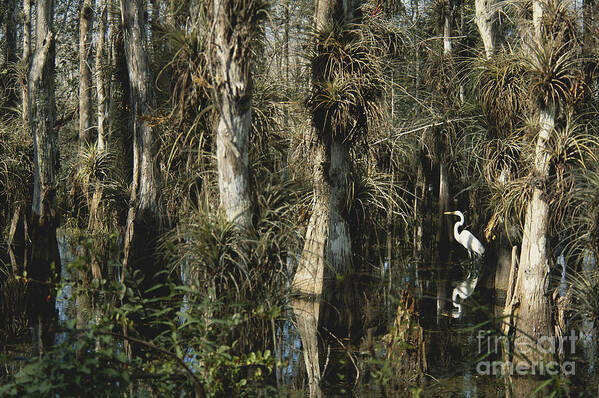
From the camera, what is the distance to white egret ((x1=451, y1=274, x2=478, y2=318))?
11361 mm

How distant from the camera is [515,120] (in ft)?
32.2

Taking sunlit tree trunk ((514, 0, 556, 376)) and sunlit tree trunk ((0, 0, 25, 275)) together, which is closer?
sunlit tree trunk ((514, 0, 556, 376))

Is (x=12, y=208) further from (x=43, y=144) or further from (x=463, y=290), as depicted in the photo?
(x=463, y=290)

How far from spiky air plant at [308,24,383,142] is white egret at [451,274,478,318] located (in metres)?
3.68

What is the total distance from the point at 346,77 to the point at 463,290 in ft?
19.0

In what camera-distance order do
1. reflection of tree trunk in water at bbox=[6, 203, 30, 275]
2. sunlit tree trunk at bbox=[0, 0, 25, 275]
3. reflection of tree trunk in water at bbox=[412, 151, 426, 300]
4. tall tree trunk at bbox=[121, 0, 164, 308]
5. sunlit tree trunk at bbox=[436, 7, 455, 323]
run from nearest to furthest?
tall tree trunk at bbox=[121, 0, 164, 308]
sunlit tree trunk at bbox=[0, 0, 25, 275]
reflection of tree trunk in water at bbox=[6, 203, 30, 275]
reflection of tree trunk in water at bbox=[412, 151, 426, 300]
sunlit tree trunk at bbox=[436, 7, 455, 323]

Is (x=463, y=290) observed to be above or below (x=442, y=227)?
below

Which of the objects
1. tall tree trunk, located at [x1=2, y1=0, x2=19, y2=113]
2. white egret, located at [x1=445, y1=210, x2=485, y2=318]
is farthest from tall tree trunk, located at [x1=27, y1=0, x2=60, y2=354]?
white egret, located at [x1=445, y1=210, x2=485, y2=318]

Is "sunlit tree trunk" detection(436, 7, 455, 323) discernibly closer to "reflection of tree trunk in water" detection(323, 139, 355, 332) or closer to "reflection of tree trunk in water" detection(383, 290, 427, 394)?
"reflection of tree trunk in water" detection(323, 139, 355, 332)

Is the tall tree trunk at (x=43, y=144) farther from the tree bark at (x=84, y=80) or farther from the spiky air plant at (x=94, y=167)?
the tree bark at (x=84, y=80)

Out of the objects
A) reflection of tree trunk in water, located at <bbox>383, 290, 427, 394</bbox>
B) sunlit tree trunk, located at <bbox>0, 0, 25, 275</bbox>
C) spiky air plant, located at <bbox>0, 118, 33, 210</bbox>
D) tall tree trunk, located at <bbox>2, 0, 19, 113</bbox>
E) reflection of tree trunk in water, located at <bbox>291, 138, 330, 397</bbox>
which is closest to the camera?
reflection of tree trunk in water, located at <bbox>383, 290, 427, 394</bbox>

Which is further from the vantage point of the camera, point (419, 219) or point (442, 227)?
point (442, 227)

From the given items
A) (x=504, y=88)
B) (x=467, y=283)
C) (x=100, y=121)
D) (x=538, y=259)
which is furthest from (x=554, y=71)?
(x=100, y=121)

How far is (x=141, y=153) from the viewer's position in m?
12.3
